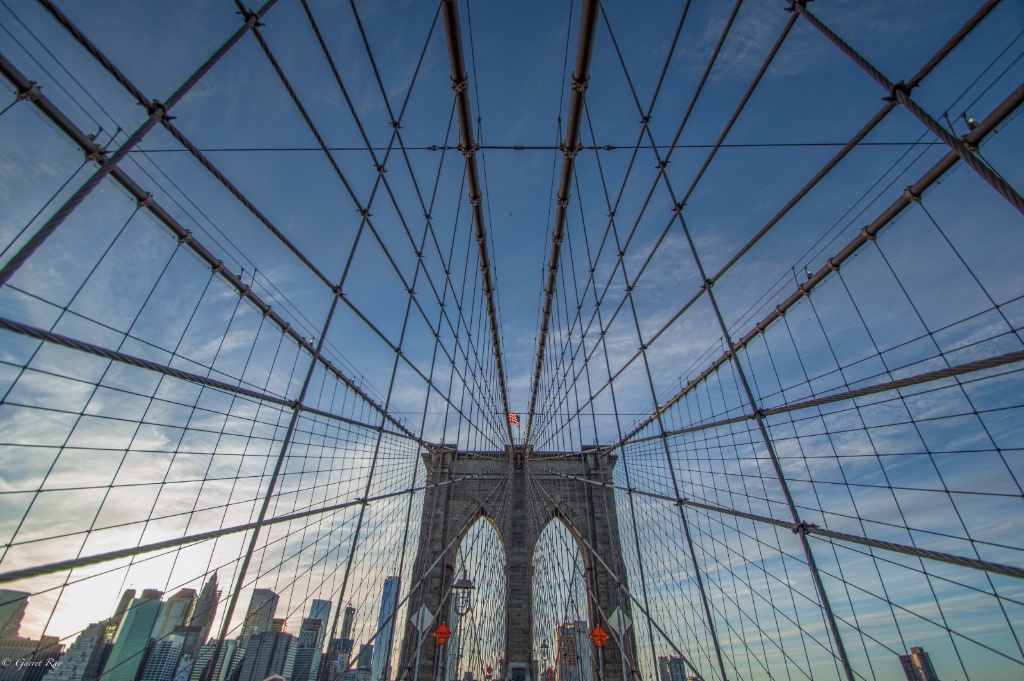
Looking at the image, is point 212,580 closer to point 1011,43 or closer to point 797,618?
point 797,618

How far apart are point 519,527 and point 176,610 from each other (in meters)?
21.5

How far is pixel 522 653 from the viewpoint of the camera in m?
21.8

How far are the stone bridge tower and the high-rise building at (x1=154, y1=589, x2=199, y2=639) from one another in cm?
1490

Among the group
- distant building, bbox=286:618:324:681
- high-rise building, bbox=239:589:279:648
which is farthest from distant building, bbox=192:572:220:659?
distant building, bbox=286:618:324:681

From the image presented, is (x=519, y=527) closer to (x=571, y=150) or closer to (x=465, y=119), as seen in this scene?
(x=571, y=150)

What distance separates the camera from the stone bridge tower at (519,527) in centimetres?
2117

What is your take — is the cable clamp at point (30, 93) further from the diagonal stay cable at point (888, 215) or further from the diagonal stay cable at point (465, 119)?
the diagonal stay cable at point (888, 215)

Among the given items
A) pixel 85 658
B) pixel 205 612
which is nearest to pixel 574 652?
pixel 85 658

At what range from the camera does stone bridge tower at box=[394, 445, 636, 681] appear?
21.2 metres

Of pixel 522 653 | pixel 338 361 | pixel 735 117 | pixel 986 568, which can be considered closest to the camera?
pixel 986 568

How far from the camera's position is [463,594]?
23250 millimetres

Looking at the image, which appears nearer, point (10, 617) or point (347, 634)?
point (10, 617)

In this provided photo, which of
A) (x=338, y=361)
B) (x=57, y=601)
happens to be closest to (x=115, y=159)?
(x=57, y=601)

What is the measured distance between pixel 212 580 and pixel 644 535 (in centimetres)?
1854
